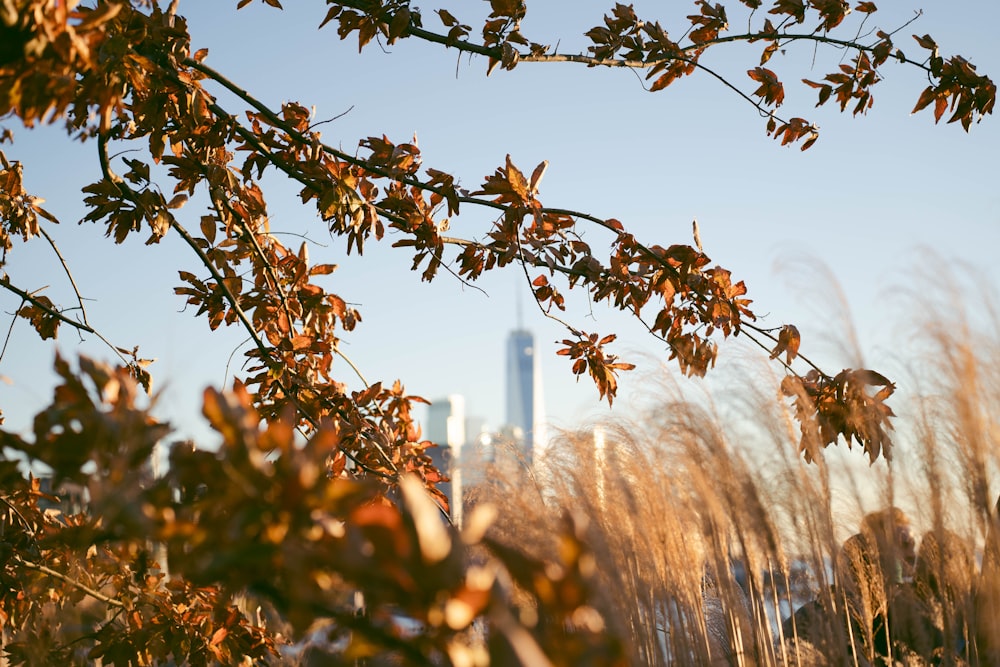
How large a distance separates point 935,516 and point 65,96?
5.10 ft

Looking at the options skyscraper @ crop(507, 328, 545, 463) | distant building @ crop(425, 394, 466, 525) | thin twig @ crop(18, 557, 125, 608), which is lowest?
thin twig @ crop(18, 557, 125, 608)

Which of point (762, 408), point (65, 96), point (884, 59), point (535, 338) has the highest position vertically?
point (535, 338)

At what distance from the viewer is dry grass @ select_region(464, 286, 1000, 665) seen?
166 centimetres

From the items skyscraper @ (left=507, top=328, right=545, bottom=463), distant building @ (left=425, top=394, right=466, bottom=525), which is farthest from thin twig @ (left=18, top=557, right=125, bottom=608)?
skyscraper @ (left=507, top=328, right=545, bottom=463)

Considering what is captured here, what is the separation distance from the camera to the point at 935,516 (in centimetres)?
164

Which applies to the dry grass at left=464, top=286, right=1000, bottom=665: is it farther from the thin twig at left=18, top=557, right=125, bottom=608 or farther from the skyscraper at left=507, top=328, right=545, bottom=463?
the skyscraper at left=507, top=328, right=545, bottom=463

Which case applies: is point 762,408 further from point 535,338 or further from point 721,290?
point 535,338

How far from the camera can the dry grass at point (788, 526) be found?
1.66 metres

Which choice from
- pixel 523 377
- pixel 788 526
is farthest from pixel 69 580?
pixel 523 377

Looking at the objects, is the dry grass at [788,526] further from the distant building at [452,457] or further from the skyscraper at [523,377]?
the skyscraper at [523,377]

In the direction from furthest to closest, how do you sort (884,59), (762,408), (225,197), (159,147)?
(884,59) → (225,197) → (159,147) → (762,408)

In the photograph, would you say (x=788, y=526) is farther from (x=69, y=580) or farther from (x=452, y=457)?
(x=452, y=457)

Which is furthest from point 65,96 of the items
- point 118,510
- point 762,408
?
point 762,408

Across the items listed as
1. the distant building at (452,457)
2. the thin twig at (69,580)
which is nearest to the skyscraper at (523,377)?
the distant building at (452,457)
